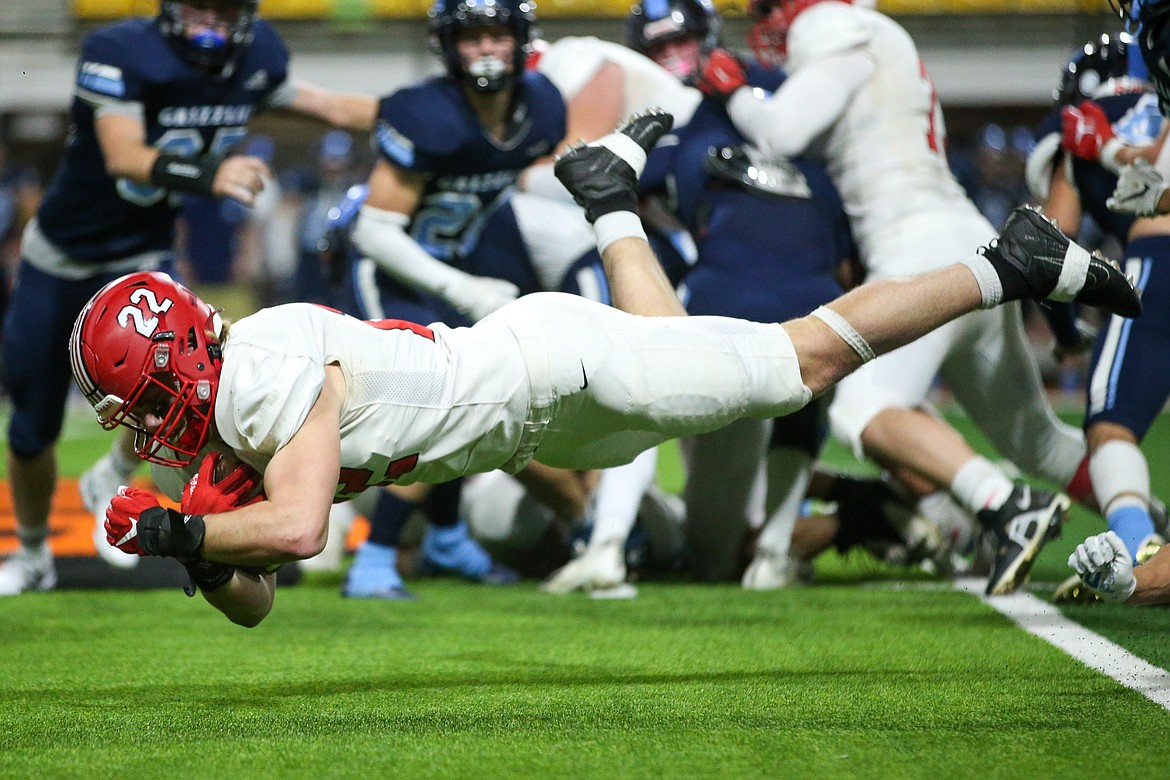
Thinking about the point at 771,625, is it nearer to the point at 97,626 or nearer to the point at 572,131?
the point at 97,626

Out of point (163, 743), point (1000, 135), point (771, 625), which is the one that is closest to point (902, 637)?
point (771, 625)

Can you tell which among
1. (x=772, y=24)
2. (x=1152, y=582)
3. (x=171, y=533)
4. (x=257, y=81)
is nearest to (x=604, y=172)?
(x=171, y=533)

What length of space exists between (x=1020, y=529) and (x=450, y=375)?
5.81 ft

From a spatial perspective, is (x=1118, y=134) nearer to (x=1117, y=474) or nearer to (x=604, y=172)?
(x=1117, y=474)

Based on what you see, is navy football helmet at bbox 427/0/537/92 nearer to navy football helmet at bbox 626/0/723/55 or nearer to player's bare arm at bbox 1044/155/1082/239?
navy football helmet at bbox 626/0/723/55

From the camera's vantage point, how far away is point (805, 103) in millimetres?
4637

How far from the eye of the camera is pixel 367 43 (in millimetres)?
15250

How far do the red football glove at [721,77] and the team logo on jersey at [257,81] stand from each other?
155cm

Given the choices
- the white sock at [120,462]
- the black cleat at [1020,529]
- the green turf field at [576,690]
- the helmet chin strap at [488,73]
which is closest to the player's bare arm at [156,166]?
the helmet chin strap at [488,73]

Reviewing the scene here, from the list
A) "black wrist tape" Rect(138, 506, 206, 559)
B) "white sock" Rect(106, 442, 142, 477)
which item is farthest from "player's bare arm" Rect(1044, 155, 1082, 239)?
"white sock" Rect(106, 442, 142, 477)

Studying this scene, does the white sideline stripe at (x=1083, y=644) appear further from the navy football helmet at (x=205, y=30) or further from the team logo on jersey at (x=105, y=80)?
the team logo on jersey at (x=105, y=80)

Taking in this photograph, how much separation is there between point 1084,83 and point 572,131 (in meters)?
2.00

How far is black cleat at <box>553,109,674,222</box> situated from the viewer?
11.7ft

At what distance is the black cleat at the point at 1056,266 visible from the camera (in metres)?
3.25
